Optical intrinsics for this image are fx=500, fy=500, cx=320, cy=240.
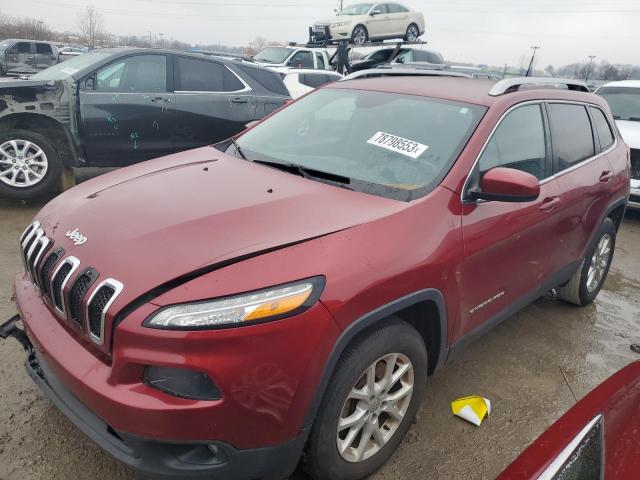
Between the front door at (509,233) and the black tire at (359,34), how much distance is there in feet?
41.2

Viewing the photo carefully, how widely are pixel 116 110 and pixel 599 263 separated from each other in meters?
5.08

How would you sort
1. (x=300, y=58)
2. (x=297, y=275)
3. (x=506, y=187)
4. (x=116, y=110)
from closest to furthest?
(x=297, y=275) < (x=506, y=187) < (x=116, y=110) < (x=300, y=58)

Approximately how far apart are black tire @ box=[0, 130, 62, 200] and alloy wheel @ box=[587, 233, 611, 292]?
17.3ft

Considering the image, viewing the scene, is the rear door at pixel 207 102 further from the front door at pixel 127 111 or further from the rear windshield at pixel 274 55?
the rear windshield at pixel 274 55

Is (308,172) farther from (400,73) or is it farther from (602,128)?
(602,128)

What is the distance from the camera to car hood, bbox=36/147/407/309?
1.79m

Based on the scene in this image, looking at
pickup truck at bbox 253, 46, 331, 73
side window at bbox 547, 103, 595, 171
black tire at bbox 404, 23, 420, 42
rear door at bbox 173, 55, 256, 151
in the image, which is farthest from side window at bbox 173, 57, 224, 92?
black tire at bbox 404, 23, 420, 42

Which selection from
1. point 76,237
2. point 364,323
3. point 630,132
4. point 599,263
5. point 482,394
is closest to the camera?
point 364,323

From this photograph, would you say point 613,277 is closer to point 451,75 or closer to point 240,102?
point 451,75

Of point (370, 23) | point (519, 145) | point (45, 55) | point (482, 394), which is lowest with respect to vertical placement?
point (482, 394)

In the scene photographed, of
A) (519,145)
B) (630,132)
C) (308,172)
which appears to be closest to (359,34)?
(630,132)

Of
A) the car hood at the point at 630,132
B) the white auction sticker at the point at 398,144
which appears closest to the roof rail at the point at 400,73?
the white auction sticker at the point at 398,144

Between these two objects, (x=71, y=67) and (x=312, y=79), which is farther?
(x=312, y=79)

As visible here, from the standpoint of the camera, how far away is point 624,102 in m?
7.96
